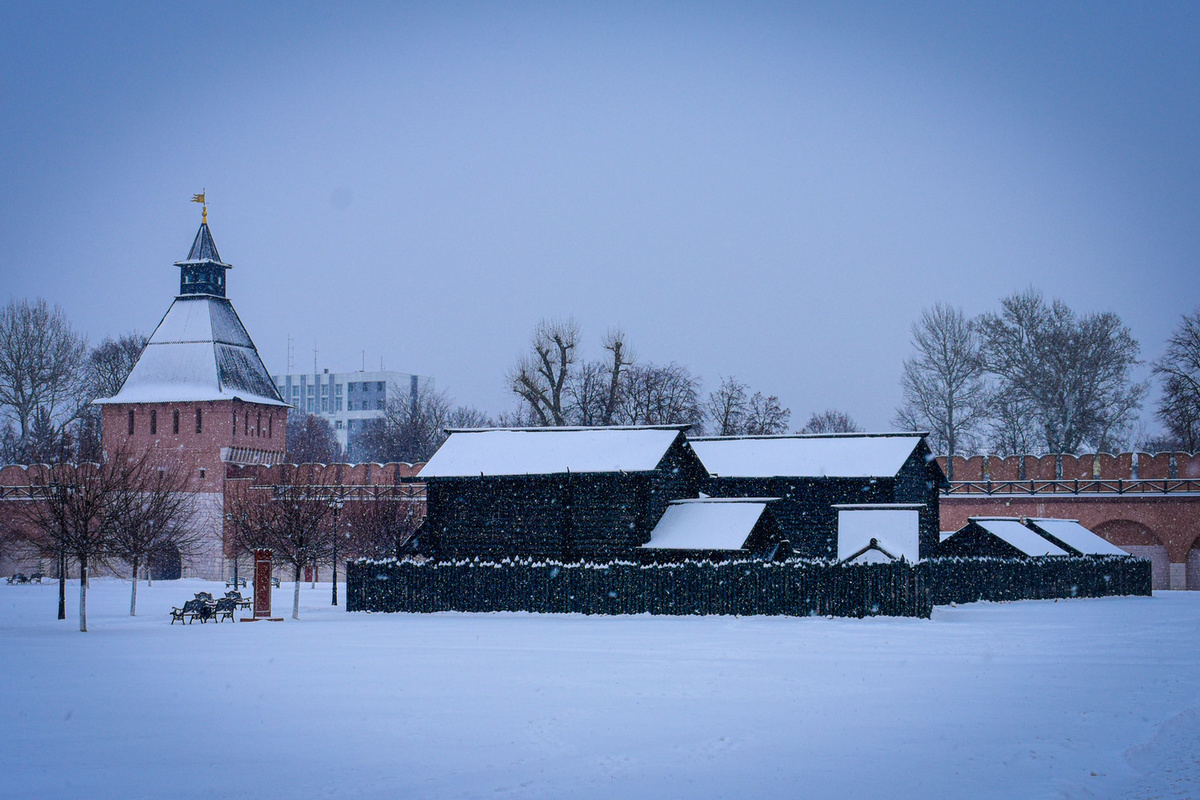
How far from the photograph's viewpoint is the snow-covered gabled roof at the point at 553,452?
1406 inches

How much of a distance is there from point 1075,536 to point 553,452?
685 inches

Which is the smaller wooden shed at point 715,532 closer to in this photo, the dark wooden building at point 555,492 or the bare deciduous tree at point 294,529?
the dark wooden building at point 555,492

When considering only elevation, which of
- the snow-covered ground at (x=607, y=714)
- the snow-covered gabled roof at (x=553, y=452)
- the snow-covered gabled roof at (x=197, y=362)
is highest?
the snow-covered gabled roof at (x=197, y=362)

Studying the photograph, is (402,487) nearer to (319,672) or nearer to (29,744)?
(319,672)

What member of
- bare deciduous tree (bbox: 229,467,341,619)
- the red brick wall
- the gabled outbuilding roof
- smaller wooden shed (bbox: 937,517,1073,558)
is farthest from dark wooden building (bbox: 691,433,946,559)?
the red brick wall

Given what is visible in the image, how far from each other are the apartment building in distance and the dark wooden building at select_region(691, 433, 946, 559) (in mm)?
102980

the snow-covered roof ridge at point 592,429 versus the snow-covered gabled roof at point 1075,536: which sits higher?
the snow-covered roof ridge at point 592,429

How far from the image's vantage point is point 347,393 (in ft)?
479

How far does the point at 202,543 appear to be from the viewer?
5347 centimetres

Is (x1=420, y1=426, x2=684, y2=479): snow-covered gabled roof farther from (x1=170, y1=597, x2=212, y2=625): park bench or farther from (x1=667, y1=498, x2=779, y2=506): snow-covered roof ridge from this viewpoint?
(x1=170, y1=597, x2=212, y2=625): park bench

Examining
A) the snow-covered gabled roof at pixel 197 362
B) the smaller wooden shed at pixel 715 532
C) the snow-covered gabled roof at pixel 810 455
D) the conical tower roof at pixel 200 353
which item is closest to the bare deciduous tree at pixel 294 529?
the smaller wooden shed at pixel 715 532

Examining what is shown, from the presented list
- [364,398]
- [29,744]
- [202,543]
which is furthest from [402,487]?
[364,398]

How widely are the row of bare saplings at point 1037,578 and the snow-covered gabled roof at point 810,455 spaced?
15.1 feet

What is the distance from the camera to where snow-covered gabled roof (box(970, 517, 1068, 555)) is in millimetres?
37000
